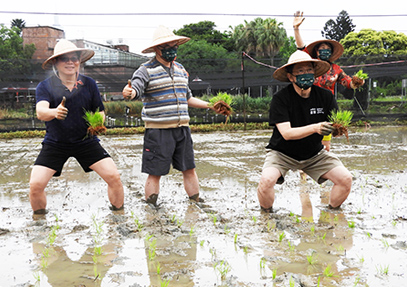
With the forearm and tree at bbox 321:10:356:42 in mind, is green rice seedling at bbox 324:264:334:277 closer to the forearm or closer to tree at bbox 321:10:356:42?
the forearm

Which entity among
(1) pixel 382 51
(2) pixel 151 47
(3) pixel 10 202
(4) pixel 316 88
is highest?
(1) pixel 382 51

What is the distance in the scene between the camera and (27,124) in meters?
17.9

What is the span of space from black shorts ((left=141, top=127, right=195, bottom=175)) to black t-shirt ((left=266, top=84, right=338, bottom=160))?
107 cm

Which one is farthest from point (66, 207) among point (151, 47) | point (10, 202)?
point (151, 47)

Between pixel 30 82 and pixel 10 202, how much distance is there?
12834 mm

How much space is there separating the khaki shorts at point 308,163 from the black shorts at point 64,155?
6.27 feet

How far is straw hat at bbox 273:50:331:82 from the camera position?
4.91 m

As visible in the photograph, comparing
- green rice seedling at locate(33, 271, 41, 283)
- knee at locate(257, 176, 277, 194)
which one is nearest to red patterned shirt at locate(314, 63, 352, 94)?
knee at locate(257, 176, 277, 194)

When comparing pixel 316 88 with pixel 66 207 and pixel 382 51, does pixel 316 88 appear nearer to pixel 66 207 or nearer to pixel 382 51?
pixel 66 207

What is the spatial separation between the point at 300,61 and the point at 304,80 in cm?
22

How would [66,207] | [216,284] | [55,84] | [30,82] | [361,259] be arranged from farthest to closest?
[30,82], [66,207], [55,84], [361,259], [216,284]

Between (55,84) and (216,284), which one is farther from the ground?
(55,84)

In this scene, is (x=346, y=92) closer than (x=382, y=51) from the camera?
Yes

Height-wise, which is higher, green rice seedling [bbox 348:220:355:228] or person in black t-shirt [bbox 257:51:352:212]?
person in black t-shirt [bbox 257:51:352:212]
